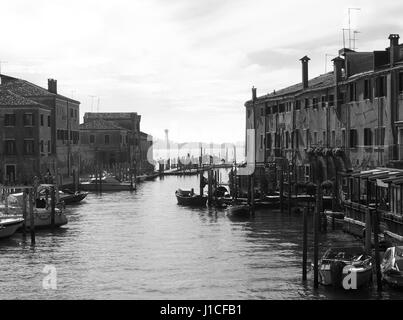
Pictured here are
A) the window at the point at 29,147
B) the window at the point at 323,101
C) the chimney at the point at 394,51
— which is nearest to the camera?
the chimney at the point at 394,51

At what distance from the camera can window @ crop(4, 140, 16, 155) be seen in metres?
65.8

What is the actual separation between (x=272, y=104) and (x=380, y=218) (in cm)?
2893

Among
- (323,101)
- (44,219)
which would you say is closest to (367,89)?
(323,101)

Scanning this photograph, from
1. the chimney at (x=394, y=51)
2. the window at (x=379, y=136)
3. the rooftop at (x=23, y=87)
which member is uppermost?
the rooftop at (x=23, y=87)

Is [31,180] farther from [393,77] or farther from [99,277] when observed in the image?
[99,277]

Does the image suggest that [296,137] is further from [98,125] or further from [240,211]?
[98,125]

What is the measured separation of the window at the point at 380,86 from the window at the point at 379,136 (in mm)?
1900

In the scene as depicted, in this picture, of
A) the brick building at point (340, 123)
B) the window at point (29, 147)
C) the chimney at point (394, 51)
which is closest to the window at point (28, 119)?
the window at point (29, 147)

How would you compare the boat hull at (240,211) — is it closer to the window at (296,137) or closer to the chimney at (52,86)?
the window at (296,137)

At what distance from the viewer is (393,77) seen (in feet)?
132

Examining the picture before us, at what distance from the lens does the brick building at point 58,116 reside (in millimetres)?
69875

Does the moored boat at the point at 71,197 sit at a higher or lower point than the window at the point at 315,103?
lower

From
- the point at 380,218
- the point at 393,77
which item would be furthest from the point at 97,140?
the point at 380,218

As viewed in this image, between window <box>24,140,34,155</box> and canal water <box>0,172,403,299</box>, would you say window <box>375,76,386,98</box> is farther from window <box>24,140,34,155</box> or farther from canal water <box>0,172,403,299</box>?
window <box>24,140,34,155</box>
